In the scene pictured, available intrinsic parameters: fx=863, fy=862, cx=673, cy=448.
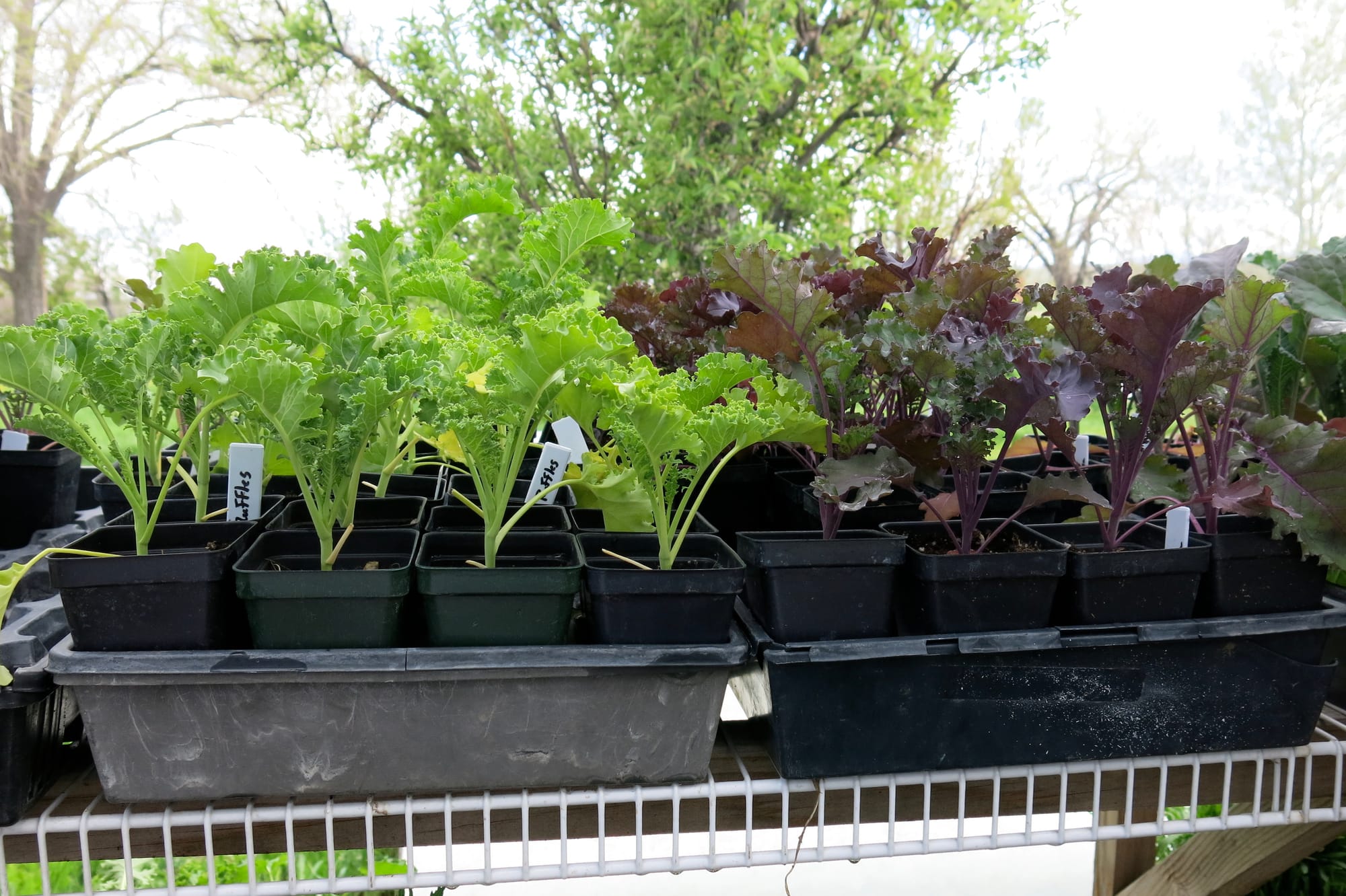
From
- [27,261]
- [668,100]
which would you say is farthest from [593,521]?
[27,261]

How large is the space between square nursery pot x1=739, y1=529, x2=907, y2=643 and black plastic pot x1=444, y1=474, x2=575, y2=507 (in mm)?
343

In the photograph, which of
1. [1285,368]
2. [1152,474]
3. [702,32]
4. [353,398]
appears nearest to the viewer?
[353,398]

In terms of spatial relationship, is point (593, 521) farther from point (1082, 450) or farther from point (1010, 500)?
point (1082, 450)

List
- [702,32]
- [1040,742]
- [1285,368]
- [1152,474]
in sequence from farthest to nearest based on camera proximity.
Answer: [702,32] < [1285,368] < [1152,474] < [1040,742]

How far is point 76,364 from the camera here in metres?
0.68

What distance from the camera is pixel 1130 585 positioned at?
76 centimetres

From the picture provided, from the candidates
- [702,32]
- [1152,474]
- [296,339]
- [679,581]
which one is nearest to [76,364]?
[296,339]

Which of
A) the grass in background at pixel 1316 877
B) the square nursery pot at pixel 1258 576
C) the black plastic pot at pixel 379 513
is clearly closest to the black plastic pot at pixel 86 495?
the black plastic pot at pixel 379 513

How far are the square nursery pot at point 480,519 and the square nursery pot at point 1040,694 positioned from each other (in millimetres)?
212

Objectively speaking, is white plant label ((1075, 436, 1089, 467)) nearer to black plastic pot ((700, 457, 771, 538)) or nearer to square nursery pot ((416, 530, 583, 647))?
black plastic pot ((700, 457, 771, 538))

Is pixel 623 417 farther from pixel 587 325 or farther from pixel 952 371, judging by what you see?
pixel 952 371

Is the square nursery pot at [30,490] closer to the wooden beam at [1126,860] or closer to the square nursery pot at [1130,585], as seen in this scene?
the square nursery pot at [1130,585]

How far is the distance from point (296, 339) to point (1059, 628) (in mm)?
711

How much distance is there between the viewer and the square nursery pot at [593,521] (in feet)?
2.85
